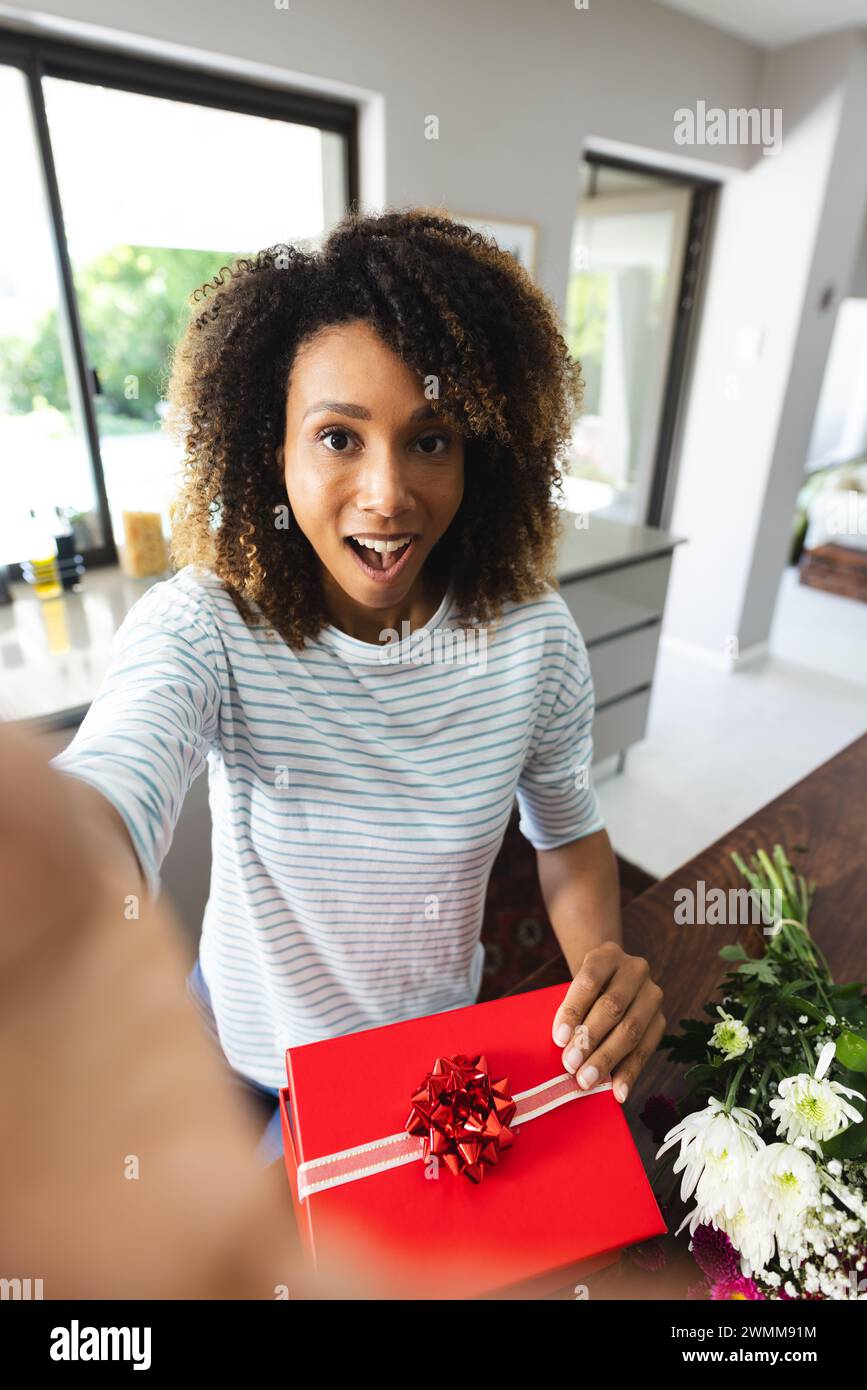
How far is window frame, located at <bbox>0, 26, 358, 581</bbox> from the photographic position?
5.30ft

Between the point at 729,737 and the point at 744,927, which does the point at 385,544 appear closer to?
the point at 744,927

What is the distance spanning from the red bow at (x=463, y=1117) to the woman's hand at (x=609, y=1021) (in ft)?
0.24

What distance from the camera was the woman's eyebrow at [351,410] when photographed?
71cm

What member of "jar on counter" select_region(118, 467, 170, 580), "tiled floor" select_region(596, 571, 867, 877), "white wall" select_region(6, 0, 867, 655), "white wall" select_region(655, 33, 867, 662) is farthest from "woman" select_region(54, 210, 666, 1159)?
"white wall" select_region(655, 33, 867, 662)

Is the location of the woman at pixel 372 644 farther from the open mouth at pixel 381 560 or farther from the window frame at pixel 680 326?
the window frame at pixel 680 326

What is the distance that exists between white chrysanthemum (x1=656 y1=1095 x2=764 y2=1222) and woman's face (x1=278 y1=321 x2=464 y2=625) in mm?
531

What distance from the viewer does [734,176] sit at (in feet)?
10.8

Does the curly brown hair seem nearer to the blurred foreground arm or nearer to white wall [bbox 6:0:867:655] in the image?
the blurred foreground arm

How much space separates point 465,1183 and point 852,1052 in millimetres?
298

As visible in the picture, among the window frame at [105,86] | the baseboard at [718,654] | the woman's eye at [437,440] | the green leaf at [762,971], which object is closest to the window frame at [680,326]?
the baseboard at [718,654]

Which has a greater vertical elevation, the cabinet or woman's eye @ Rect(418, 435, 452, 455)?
woman's eye @ Rect(418, 435, 452, 455)
